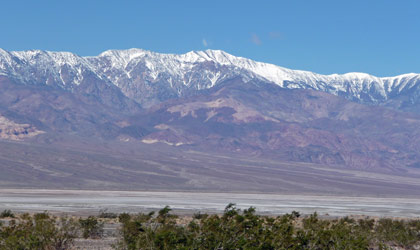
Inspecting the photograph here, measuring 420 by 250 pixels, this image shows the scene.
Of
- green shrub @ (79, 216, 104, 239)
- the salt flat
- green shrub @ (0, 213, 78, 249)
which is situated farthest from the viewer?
the salt flat

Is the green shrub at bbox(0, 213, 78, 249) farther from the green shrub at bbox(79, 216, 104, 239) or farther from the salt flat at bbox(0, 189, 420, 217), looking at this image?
the salt flat at bbox(0, 189, 420, 217)

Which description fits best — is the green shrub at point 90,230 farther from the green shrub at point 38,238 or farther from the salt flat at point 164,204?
the salt flat at point 164,204

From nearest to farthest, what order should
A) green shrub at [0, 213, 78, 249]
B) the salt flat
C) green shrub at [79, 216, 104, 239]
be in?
green shrub at [0, 213, 78, 249] < green shrub at [79, 216, 104, 239] < the salt flat

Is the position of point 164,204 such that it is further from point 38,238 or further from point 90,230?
point 38,238

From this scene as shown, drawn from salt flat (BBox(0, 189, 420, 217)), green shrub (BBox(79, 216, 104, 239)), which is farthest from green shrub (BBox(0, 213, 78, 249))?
salt flat (BBox(0, 189, 420, 217))

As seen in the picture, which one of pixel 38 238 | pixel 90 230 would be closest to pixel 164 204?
pixel 90 230

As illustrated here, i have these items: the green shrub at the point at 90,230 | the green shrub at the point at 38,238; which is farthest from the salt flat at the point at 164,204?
the green shrub at the point at 38,238

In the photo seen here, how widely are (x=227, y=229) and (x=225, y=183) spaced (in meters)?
164

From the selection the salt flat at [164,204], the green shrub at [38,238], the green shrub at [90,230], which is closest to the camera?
the green shrub at [38,238]

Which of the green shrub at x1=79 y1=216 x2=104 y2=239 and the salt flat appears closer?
the green shrub at x1=79 y1=216 x2=104 y2=239

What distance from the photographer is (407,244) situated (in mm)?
40375

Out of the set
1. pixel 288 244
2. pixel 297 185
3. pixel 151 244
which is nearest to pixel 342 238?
pixel 288 244

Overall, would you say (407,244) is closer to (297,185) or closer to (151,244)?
(151,244)

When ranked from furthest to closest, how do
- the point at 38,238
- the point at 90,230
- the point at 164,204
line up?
the point at 164,204 < the point at 90,230 < the point at 38,238
